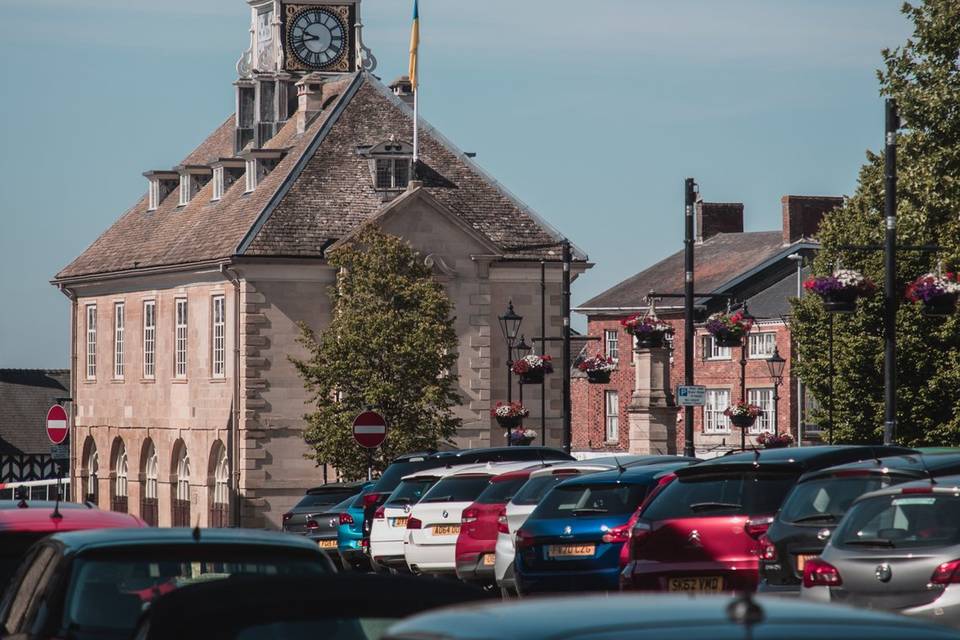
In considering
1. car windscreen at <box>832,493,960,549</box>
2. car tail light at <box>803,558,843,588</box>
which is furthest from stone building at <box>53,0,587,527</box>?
car windscreen at <box>832,493,960,549</box>

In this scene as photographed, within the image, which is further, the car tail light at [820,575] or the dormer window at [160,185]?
the dormer window at [160,185]

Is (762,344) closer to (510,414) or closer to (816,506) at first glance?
(510,414)

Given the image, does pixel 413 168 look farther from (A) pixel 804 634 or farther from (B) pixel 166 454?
(A) pixel 804 634

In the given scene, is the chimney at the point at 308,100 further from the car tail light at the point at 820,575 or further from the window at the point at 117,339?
the car tail light at the point at 820,575

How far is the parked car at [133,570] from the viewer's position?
930 cm

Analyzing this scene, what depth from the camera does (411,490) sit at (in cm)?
2700

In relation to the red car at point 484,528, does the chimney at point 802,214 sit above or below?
above

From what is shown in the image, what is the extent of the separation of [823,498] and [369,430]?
2066cm

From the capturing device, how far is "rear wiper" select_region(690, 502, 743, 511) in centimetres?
1598

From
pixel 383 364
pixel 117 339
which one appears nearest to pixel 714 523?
pixel 383 364

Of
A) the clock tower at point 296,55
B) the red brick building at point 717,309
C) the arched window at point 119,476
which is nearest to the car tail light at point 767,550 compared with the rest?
the clock tower at point 296,55

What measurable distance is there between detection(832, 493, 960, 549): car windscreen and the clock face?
2160 inches

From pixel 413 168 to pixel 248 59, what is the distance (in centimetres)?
1159

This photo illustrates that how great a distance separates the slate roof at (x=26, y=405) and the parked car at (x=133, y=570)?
9209 cm
